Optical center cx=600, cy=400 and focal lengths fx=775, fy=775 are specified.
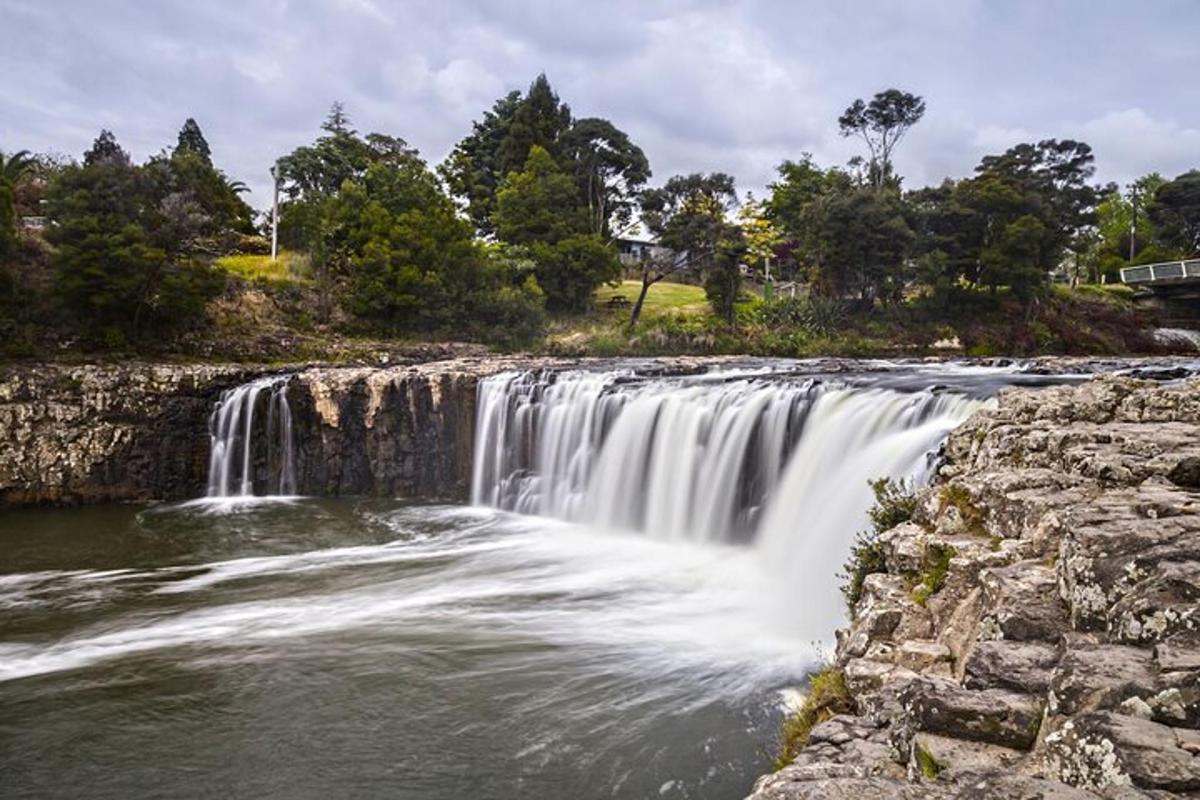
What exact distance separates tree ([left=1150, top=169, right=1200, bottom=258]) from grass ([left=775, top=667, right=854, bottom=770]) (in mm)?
61564

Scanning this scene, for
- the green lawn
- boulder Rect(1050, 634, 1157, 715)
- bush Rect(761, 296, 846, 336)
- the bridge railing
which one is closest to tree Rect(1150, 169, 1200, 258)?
the bridge railing

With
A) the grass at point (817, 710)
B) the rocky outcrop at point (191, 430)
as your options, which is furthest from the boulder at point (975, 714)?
the rocky outcrop at point (191, 430)

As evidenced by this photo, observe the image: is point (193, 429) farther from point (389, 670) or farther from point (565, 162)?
point (565, 162)

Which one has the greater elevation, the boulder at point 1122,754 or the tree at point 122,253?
the tree at point 122,253

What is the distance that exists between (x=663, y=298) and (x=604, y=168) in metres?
9.05

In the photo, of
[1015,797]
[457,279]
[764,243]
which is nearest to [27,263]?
[457,279]

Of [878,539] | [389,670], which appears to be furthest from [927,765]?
[389,670]

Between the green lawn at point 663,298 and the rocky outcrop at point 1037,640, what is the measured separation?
120ft

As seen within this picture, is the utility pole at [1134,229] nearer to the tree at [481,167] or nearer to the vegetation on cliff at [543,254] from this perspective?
the vegetation on cliff at [543,254]

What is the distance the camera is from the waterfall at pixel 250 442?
68.0ft

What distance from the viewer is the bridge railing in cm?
3978

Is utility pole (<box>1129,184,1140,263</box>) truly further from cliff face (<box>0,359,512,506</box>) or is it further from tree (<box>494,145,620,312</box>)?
cliff face (<box>0,359,512,506</box>)

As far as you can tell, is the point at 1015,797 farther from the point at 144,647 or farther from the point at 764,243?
the point at 764,243

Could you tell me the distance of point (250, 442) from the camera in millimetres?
20703
